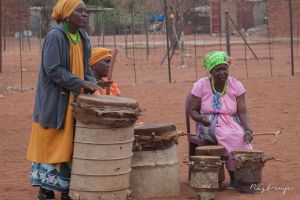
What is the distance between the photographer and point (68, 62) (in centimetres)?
533

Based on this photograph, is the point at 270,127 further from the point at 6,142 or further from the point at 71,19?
the point at 71,19

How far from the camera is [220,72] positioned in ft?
20.3

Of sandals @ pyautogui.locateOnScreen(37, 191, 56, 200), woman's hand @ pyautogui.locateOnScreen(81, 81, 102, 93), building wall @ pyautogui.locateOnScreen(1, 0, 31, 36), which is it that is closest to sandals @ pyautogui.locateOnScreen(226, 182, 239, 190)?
sandals @ pyautogui.locateOnScreen(37, 191, 56, 200)

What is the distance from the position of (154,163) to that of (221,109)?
856 mm

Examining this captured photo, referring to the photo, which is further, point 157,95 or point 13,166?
point 157,95

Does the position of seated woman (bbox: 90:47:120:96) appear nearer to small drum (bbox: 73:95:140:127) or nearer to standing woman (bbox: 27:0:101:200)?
standing woman (bbox: 27:0:101:200)

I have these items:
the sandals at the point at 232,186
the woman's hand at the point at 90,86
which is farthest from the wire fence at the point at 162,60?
the woman's hand at the point at 90,86

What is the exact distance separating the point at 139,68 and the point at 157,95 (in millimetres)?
9245

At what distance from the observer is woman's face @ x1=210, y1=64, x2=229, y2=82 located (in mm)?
6191

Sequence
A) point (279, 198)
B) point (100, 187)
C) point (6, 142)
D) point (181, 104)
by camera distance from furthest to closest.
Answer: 1. point (181, 104)
2. point (6, 142)
3. point (279, 198)
4. point (100, 187)

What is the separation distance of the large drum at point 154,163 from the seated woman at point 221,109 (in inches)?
19.3

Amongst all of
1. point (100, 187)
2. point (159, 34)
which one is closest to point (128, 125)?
point (100, 187)

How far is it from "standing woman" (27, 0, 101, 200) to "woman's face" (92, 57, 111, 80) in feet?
2.24

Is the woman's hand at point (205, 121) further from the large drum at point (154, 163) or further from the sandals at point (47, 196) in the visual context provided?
the sandals at point (47, 196)
